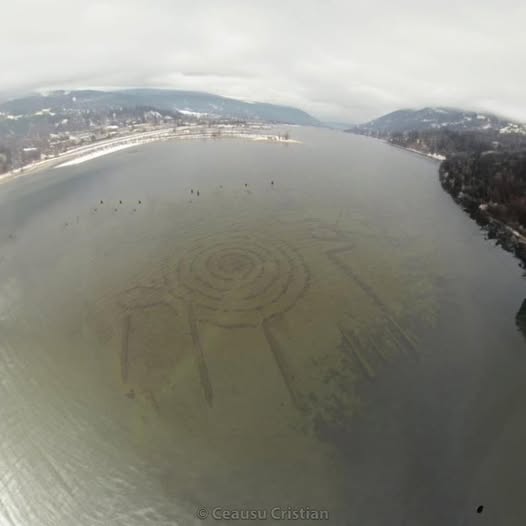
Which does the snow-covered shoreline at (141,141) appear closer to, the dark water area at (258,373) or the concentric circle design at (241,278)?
the dark water area at (258,373)

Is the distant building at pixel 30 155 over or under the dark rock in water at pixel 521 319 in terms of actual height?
over

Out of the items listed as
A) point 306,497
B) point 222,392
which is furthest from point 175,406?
point 306,497

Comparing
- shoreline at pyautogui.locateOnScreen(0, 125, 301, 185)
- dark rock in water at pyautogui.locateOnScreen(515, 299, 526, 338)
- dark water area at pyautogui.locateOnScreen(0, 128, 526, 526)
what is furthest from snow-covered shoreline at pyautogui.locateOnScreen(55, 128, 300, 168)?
dark rock in water at pyautogui.locateOnScreen(515, 299, 526, 338)

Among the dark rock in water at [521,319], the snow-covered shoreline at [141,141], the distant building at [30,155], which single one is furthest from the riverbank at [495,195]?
the distant building at [30,155]

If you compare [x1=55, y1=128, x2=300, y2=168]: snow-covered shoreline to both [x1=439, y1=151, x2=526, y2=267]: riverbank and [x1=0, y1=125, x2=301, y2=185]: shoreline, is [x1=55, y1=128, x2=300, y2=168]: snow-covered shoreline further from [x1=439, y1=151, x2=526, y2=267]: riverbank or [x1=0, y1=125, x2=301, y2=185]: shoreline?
[x1=439, y1=151, x2=526, y2=267]: riverbank

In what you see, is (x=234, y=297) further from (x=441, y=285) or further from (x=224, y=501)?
(x=441, y=285)

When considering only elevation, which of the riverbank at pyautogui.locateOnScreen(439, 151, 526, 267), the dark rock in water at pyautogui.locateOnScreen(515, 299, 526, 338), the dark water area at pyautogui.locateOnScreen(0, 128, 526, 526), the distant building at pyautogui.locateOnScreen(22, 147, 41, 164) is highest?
the riverbank at pyautogui.locateOnScreen(439, 151, 526, 267)
